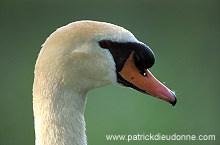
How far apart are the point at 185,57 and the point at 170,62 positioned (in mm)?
276

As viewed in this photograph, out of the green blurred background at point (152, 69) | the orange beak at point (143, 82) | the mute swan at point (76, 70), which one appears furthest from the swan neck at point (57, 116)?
the green blurred background at point (152, 69)

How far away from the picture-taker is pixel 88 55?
1.20 metres

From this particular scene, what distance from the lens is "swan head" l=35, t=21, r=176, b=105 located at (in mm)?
1198

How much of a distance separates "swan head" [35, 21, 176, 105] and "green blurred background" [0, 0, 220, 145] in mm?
2722

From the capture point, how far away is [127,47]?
48.1 inches

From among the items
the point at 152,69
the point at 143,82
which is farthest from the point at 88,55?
the point at 152,69

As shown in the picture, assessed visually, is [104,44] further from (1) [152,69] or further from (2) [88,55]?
(1) [152,69]

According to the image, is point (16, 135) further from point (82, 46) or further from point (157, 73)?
point (82, 46)

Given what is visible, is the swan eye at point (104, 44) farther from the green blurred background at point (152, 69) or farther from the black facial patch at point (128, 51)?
the green blurred background at point (152, 69)

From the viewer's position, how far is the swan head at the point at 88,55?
1198 mm

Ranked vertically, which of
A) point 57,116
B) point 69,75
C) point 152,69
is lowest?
point 57,116

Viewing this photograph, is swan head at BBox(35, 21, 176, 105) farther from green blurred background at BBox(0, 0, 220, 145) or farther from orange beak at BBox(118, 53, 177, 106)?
green blurred background at BBox(0, 0, 220, 145)

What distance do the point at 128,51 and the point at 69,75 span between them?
6.7 inches

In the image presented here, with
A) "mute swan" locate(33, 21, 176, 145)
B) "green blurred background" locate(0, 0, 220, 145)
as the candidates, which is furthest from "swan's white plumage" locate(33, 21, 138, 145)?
"green blurred background" locate(0, 0, 220, 145)
